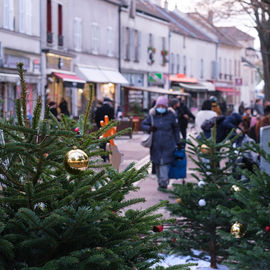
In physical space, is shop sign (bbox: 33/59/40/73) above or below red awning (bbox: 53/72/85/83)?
above

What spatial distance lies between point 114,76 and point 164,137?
28.8 m

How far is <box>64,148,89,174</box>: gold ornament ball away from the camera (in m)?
2.96

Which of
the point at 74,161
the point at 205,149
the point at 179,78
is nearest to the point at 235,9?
the point at 205,149

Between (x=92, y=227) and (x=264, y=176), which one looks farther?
(x=264, y=176)

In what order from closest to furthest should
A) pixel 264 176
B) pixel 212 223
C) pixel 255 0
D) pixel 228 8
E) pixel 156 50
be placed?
1. pixel 264 176
2. pixel 212 223
3. pixel 255 0
4. pixel 228 8
5. pixel 156 50

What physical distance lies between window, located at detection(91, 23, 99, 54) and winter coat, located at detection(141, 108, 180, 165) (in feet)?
87.4

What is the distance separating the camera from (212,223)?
7.25m

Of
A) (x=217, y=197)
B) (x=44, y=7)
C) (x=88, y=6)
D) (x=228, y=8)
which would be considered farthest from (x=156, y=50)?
(x=217, y=197)

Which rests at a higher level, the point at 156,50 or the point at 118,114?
the point at 156,50

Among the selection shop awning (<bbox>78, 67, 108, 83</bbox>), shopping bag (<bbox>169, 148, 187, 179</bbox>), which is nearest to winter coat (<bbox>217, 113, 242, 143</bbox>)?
shopping bag (<bbox>169, 148, 187, 179</bbox>)

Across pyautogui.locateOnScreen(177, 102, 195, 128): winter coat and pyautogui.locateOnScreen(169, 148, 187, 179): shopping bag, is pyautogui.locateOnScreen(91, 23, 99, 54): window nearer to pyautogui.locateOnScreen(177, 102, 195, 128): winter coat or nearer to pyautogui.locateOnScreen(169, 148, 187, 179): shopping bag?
pyautogui.locateOnScreen(177, 102, 195, 128): winter coat

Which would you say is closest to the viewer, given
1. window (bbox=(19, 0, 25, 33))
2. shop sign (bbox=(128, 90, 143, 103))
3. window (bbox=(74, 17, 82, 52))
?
window (bbox=(19, 0, 25, 33))

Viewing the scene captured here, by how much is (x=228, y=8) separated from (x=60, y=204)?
919 inches

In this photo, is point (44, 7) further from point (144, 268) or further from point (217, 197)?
point (144, 268)
